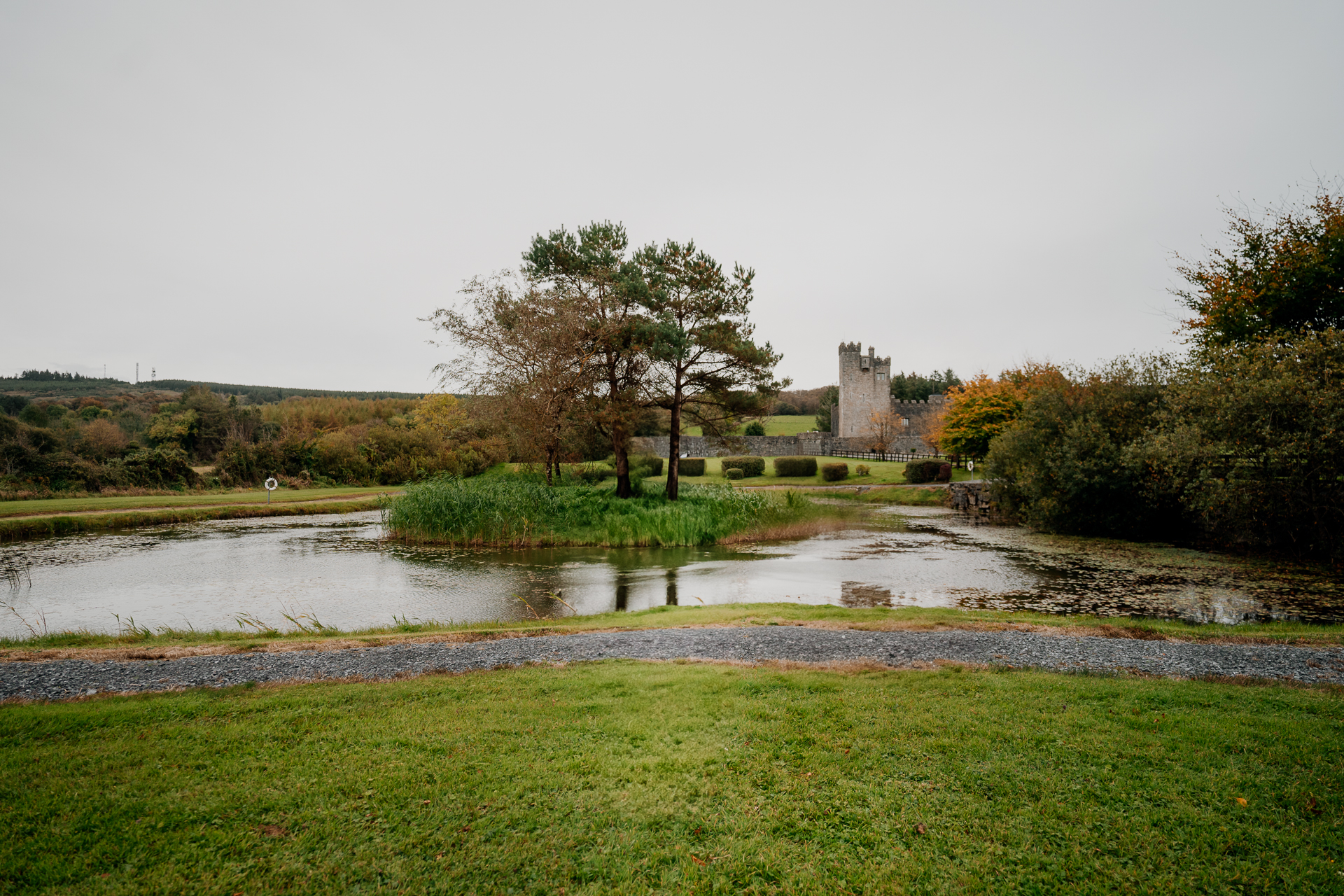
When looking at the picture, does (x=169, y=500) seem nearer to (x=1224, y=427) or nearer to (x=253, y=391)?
(x=1224, y=427)

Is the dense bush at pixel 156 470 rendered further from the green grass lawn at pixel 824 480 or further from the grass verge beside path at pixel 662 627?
the grass verge beside path at pixel 662 627

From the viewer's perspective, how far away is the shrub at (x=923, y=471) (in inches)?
1236

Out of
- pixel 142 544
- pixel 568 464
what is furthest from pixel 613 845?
pixel 568 464

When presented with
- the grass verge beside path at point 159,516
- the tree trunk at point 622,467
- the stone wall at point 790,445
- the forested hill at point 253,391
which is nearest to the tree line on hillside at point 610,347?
the tree trunk at point 622,467

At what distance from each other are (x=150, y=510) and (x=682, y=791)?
75.1 ft

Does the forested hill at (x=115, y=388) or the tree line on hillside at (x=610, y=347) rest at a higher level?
the forested hill at (x=115, y=388)

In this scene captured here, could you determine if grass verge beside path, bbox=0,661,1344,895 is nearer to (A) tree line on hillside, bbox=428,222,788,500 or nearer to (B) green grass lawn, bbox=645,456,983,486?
(A) tree line on hillside, bbox=428,222,788,500

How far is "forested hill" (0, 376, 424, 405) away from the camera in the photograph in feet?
180

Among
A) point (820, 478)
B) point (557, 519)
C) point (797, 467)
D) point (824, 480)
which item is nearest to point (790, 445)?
point (797, 467)

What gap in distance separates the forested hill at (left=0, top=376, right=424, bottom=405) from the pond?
36.9 metres

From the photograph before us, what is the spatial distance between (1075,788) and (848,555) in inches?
464

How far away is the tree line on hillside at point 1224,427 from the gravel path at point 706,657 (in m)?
6.54

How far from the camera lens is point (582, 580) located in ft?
40.7

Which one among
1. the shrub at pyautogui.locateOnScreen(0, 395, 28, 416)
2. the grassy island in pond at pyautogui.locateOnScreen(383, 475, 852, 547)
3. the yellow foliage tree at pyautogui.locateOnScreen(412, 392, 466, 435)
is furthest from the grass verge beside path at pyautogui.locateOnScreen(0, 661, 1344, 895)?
the shrub at pyautogui.locateOnScreen(0, 395, 28, 416)
